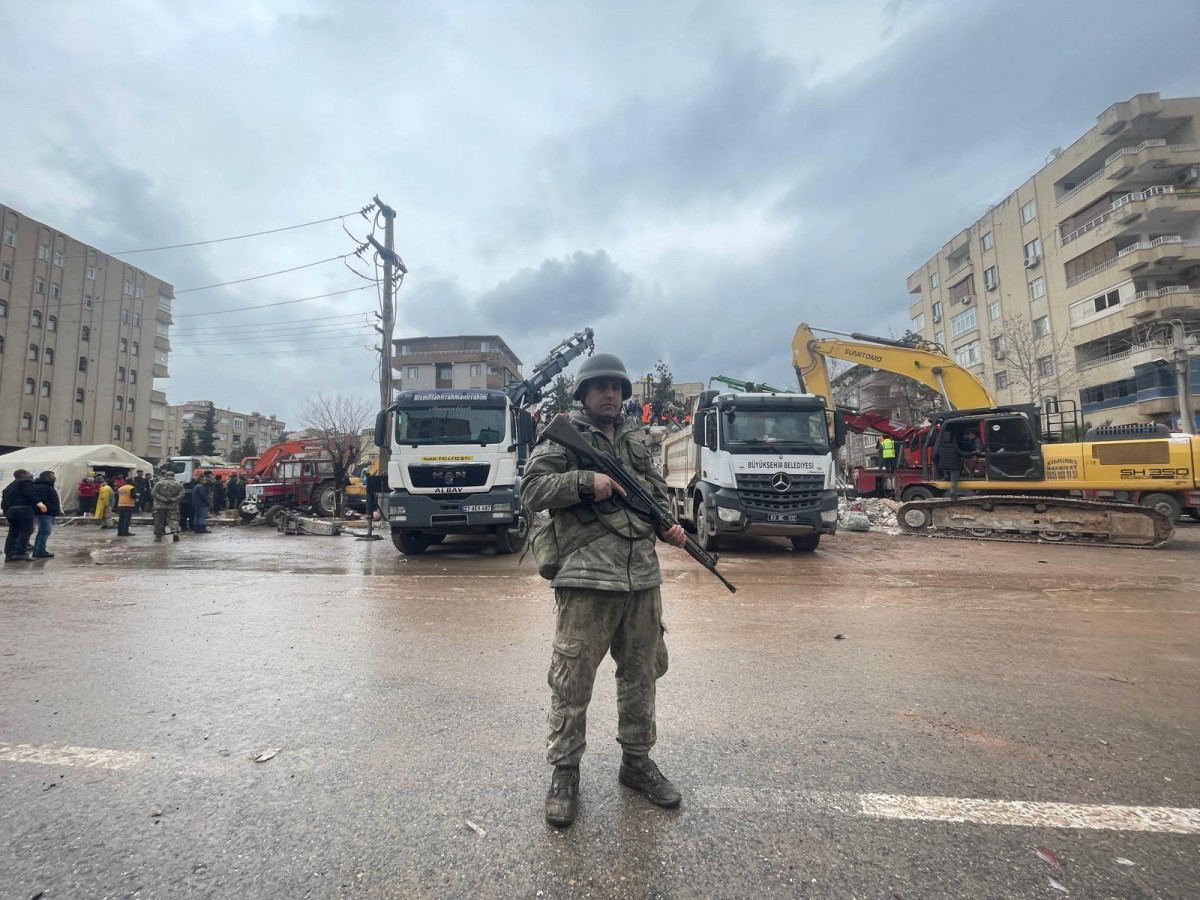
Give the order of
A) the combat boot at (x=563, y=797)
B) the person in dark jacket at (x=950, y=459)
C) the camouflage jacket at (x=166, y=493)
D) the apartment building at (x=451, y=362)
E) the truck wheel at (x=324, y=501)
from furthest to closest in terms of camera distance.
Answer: the apartment building at (x=451, y=362), the truck wheel at (x=324, y=501), the camouflage jacket at (x=166, y=493), the person in dark jacket at (x=950, y=459), the combat boot at (x=563, y=797)

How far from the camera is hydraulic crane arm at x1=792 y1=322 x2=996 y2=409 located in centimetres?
1397

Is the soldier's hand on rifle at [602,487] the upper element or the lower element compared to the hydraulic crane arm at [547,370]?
lower

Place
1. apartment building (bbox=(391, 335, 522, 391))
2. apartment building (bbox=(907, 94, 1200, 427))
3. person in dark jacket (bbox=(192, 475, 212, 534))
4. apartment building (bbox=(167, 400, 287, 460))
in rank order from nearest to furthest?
person in dark jacket (bbox=(192, 475, 212, 534))
apartment building (bbox=(907, 94, 1200, 427))
apartment building (bbox=(391, 335, 522, 391))
apartment building (bbox=(167, 400, 287, 460))

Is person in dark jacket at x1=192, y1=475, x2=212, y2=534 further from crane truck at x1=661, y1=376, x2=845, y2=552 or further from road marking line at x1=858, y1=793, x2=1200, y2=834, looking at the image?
road marking line at x1=858, y1=793, x2=1200, y2=834

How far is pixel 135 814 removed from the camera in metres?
2.28

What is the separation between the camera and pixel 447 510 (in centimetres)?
955

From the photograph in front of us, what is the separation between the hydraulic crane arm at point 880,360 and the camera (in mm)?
13969

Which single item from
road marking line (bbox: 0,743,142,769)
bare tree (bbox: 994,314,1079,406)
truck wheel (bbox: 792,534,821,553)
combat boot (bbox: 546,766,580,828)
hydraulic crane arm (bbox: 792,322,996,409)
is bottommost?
road marking line (bbox: 0,743,142,769)

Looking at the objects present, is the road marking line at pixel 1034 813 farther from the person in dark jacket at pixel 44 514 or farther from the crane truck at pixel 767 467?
the person in dark jacket at pixel 44 514

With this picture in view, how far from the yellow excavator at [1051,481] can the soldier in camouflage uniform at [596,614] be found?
11.6m

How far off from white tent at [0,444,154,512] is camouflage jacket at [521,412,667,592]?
2714cm

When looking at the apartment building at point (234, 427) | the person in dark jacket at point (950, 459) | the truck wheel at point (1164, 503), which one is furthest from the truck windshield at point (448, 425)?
the apartment building at point (234, 427)

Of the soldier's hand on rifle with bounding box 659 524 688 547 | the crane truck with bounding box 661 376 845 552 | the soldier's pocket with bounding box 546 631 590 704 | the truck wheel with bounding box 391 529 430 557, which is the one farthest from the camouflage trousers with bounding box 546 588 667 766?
the truck wheel with bounding box 391 529 430 557

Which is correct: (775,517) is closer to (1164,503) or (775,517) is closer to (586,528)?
(586,528)
